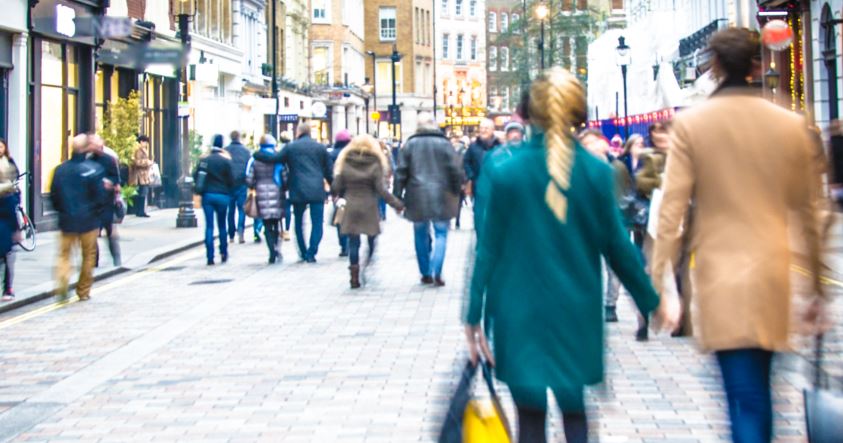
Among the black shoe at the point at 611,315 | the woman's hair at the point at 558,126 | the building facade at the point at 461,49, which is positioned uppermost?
the building facade at the point at 461,49

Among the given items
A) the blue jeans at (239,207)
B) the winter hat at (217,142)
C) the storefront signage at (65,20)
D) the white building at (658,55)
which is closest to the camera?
the winter hat at (217,142)

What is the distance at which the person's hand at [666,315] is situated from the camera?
511 centimetres

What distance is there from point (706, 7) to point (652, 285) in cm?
4570

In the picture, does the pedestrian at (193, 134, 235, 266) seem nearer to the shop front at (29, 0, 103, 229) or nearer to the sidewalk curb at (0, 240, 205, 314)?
the sidewalk curb at (0, 240, 205, 314)

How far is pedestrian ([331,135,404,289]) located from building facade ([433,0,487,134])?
10062 cm

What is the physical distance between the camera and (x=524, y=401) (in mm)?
4832

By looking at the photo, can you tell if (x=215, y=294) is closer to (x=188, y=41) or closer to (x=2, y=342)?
(x=2, y=342)

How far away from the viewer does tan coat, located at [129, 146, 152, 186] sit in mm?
31734

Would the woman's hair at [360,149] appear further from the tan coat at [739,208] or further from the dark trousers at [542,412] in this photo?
the dark trousers at [542,412]

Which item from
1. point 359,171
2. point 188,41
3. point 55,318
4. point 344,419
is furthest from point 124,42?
point 344,419

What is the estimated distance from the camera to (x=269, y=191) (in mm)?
19938

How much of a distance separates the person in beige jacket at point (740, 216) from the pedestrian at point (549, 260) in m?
0.41

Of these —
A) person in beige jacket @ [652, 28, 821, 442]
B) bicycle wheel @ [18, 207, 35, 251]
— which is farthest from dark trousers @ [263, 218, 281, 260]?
person in beige jacket @ [652, 28, 821, 442]

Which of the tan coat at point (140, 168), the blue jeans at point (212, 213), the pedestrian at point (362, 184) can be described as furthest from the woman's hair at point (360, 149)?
the tan coat at point (140, 168)
